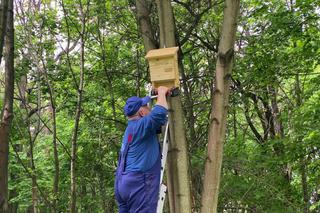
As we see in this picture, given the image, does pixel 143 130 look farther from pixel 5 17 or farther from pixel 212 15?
pixel 212 15

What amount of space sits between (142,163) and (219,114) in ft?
2.49

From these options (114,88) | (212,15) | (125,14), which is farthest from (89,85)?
(212,15)

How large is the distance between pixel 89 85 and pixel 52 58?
984 millimetres

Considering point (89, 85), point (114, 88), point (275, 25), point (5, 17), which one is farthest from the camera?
point (89, 85)

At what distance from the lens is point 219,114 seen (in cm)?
315

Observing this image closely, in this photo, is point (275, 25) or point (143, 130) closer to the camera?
point (143, 130)

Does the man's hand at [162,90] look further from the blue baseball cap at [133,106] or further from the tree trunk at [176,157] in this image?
the tree trunk at [176,157]

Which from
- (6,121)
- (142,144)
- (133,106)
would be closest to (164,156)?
(142,144)

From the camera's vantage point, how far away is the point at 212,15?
6523mm

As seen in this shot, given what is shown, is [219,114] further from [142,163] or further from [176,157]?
[142,163]

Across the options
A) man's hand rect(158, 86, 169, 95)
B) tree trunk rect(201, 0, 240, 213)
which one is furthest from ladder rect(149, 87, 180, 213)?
tree trunk rect(201, 0, 240, 213)

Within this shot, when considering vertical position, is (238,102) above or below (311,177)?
above

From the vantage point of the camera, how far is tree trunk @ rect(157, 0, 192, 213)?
10.8 ft

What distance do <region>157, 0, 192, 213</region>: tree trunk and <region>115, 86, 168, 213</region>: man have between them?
267 mm
